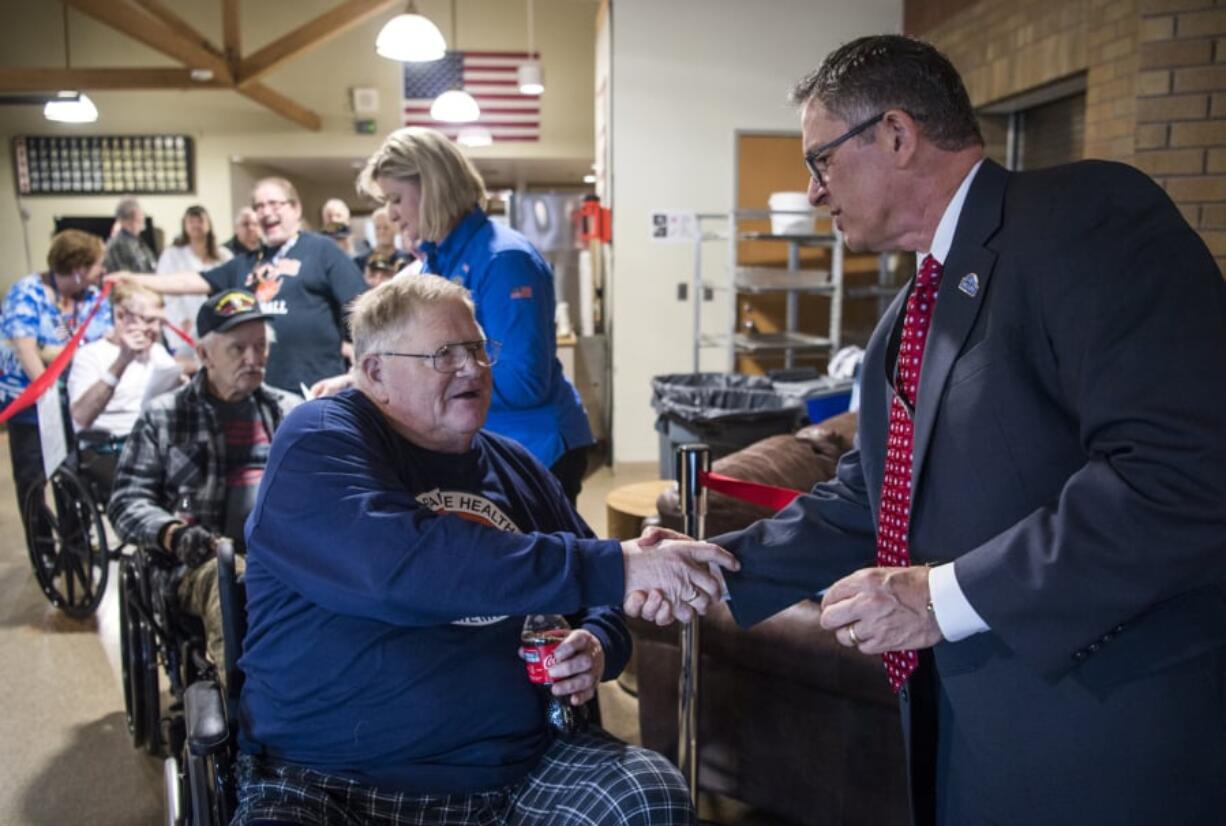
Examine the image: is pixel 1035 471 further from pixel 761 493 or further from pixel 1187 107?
pixel 1187 107

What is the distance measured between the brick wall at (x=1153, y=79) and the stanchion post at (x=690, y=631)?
8.52 ft

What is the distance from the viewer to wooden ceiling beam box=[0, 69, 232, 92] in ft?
30.0

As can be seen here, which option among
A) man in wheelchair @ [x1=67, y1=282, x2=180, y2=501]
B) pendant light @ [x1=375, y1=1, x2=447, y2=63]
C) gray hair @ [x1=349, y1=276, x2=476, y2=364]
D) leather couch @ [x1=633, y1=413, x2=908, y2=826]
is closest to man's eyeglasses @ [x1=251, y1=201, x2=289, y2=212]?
man in wheelchair @ [x1=67, y1=282, x2=180, y2=501]

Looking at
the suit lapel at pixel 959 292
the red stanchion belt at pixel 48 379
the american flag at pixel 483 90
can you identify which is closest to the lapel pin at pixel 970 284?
the suit lapel at pixel 959 292

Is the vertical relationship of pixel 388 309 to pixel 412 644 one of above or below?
above

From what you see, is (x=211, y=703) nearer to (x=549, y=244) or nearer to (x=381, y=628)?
(x=381, y=628)

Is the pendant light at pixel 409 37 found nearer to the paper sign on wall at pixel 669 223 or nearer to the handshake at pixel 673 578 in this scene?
the paper sign on wall at pixel 669 223

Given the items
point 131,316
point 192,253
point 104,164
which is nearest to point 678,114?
point 192,253

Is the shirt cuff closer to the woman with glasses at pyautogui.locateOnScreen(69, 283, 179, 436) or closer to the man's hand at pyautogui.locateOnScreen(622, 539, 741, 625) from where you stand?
the man's hand at pyautogui.locateOnScreen(622, 539, 741, 625)

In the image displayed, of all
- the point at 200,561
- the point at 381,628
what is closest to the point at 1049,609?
the point at 381,628

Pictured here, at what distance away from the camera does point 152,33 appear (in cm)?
809

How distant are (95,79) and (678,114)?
19.3 feet

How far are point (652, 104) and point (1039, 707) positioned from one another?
20.1 ft

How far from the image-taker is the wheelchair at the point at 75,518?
399cm
